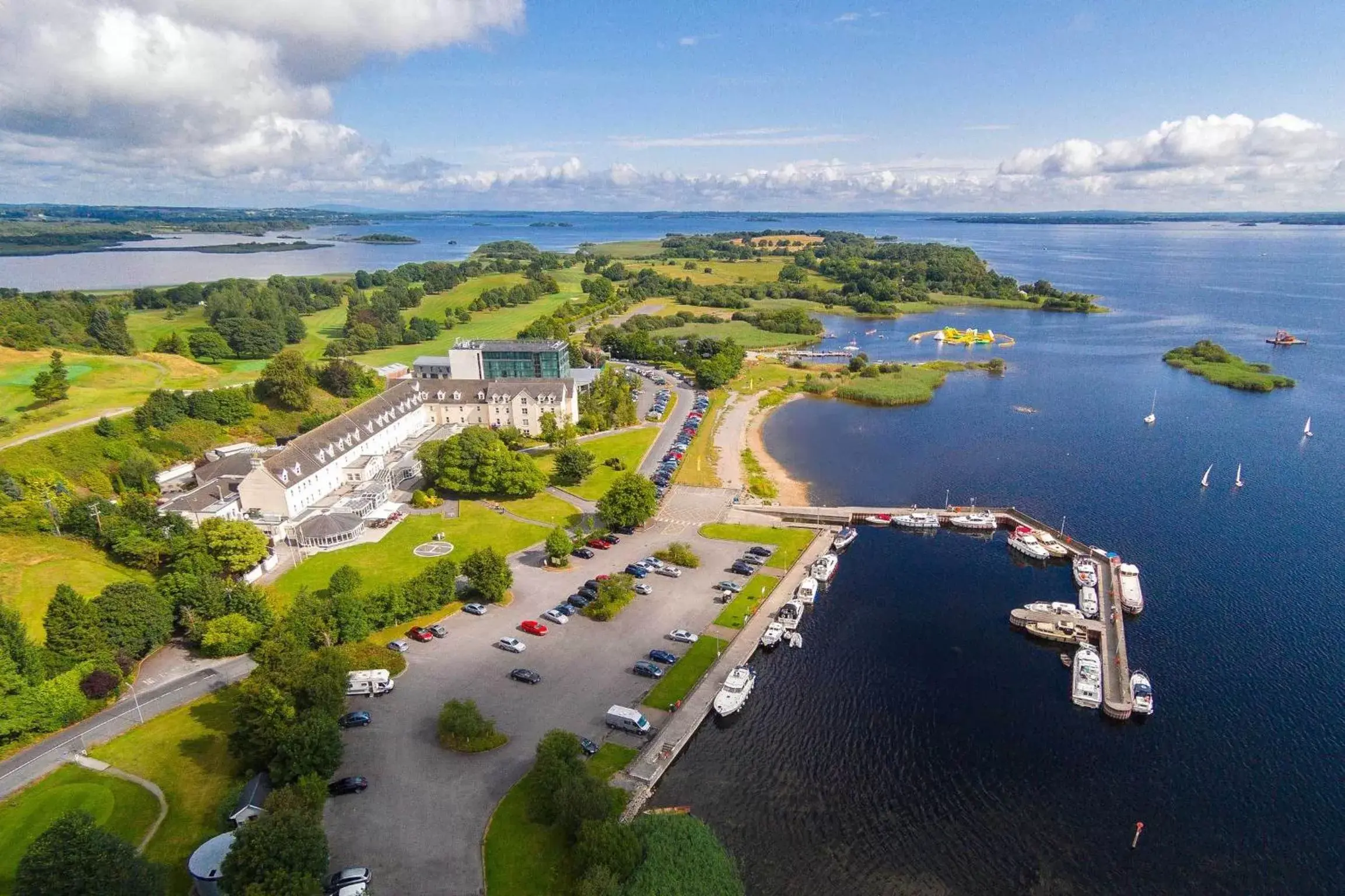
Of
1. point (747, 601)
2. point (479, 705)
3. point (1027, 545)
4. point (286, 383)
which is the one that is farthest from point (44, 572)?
point (1027, 545)

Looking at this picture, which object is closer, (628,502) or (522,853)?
(522,853)

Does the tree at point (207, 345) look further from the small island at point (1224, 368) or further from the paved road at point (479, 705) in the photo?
the small island at point (1224, 368)

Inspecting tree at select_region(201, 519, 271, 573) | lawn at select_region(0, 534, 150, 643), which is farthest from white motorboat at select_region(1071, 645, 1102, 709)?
lawn at select_region(0, 534, 150, 643)

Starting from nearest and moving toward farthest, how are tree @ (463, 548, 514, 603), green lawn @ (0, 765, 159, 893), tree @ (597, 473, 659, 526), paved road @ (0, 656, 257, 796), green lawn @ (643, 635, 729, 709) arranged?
1. green lawn @ (0, 765, 159, 893)
2. paved road @ (0, 656, 257, 796)
3. green lawn @ (643, 635, 729, 709)
4. tree @ (463, 548, 514, 603)
5. tree @ (597, 473, 659, 526)

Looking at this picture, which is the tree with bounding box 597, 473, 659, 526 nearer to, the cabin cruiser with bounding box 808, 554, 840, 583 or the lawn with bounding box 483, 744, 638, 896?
the cabin cruiser with bounding box 808, 554, 840, 583

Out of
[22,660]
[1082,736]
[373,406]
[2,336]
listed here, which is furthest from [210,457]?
[1082,736]

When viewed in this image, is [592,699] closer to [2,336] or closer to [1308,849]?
[1308,849]

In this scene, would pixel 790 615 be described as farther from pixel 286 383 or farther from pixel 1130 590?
pixel 286 383
